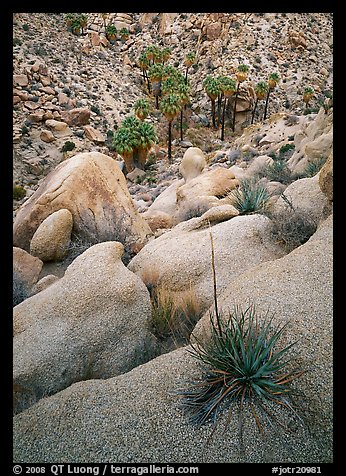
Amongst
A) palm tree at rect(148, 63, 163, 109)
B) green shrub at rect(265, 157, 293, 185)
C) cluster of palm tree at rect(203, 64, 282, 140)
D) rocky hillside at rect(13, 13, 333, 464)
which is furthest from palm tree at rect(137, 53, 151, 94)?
rocky hillside at rect(13, 13, 333, 464)

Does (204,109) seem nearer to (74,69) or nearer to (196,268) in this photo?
(74,69)

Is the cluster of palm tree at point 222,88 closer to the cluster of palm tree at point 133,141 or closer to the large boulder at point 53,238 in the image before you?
the cluster of palm tree at point 133,141

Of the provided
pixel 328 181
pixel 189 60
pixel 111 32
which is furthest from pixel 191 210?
pixel 111 32

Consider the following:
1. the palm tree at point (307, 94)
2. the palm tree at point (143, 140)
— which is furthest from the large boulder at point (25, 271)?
the palm tree at point (307, 94)

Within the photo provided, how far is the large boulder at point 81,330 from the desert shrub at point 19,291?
1.47 meters

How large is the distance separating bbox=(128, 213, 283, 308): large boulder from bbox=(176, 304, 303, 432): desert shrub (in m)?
2.48

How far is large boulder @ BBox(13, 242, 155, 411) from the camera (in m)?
4.86

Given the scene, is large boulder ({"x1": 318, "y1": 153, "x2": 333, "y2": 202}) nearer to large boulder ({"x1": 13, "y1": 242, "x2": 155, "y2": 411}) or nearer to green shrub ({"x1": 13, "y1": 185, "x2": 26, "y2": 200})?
large boulder ({"x1": 13, "y1": 242, "x2": 155, "y2": 411})

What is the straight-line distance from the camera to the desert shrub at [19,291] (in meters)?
7.47

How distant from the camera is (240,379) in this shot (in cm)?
332

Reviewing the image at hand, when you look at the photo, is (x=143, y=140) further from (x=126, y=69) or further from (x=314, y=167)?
(x=126, y=69)

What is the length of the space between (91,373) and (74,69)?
44.4 meters
